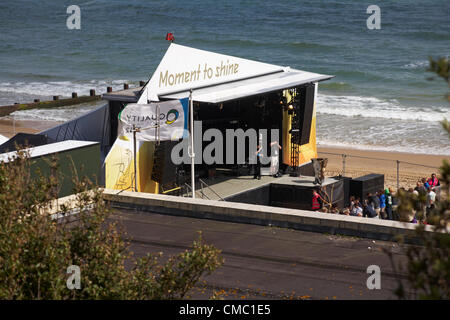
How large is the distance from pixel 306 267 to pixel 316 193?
30.6 feet

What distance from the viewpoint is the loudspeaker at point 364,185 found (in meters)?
21.1

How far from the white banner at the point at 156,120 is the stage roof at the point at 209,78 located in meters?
0.67

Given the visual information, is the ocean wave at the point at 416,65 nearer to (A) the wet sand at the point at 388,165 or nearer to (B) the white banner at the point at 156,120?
(A) the wet sand at the point at 388,165

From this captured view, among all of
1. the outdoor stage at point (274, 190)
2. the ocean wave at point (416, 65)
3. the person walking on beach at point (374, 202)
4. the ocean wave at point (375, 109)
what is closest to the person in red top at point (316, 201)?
the outdoor stage at point (274, 190)

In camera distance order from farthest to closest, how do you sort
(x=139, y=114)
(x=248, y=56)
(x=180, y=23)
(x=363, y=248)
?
1. (x=180, y=23)
2. (x=248, y=56)
3. (x=139, y=114)
4. (x=363, y=248)

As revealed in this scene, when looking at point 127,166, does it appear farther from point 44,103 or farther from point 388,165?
point 44,103

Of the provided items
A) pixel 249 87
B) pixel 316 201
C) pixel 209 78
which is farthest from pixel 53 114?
pixel 316 201

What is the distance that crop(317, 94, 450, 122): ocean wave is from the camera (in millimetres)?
41156

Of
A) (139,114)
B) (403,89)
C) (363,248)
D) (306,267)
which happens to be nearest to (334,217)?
(363,248)

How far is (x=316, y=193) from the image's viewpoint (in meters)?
19.8

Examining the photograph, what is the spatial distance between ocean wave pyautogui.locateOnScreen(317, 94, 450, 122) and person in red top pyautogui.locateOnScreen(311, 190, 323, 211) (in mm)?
21574

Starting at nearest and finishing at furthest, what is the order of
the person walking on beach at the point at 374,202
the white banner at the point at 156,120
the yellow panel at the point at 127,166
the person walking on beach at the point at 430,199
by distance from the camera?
the white banner at the point at 156,120, the yellow panel at the point at 127,166, the person walking on beach at the point at 430,199, the person walking on beach at the point at 374,202

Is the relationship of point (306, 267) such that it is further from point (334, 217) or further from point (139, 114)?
point (139, 114)

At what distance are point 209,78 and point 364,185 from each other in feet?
18.8
